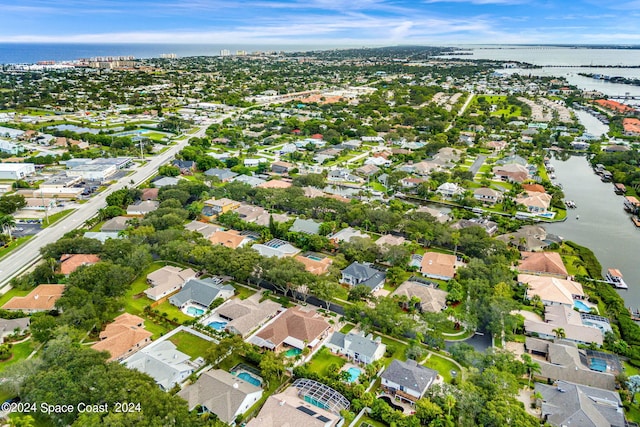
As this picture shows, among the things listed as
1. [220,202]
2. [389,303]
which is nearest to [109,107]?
[220,202]

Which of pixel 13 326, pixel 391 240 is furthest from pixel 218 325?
pixel 391 240

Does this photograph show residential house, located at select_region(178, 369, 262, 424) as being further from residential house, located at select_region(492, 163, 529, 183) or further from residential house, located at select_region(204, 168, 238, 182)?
residential house, located at select_region(492, 163, 529, 183)

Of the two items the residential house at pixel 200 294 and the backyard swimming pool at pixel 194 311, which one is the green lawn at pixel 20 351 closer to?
the residential house at pixel 200 294

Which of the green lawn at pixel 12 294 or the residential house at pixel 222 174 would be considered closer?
the green lawn at pixel 12 294

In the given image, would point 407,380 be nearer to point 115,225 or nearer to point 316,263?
point 316,263

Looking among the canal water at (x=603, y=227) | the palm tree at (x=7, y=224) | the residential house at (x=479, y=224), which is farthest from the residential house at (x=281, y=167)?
the canal water at (x=603, y=227)

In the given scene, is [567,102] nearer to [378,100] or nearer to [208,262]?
[378,100]
